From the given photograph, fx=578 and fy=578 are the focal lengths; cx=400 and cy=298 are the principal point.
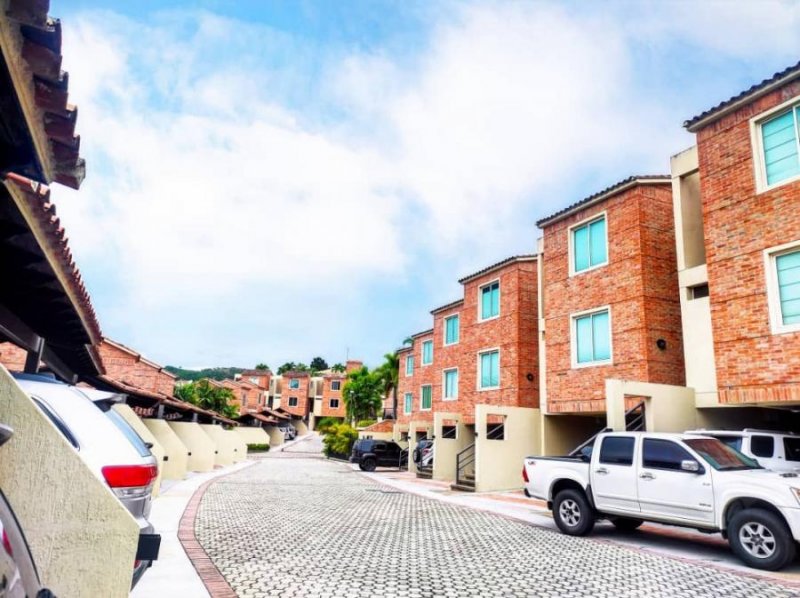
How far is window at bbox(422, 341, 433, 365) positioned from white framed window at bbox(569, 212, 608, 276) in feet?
50.1

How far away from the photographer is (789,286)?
11336 mm

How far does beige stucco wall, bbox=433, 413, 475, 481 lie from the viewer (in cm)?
2303

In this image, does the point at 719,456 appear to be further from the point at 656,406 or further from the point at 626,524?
the point at 656,406

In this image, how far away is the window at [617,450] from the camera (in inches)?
386

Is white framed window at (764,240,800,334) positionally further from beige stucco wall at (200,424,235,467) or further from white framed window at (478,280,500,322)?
beige stucco wall at (200,424,235,467)

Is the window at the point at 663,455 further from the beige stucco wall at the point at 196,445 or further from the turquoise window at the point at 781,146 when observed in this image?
the beige stucco wall at the point at 196,445

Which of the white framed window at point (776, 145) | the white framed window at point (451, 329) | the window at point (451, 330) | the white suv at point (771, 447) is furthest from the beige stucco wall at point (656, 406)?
the window at point (451, 330)

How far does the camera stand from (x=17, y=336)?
28.4ft

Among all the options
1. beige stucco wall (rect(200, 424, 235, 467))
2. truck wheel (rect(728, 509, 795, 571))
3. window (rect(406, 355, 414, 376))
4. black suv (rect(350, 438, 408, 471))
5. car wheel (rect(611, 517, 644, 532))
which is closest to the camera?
truck wheel (rect(728, 509, 795, 571))

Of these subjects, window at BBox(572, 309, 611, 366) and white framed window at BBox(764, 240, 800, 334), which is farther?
window at BBox(572, 309, 611, 366)

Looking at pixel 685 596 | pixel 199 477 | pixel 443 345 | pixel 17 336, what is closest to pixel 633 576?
pixel 685 596

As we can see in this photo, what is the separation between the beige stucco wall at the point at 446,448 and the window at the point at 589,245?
8.85 m

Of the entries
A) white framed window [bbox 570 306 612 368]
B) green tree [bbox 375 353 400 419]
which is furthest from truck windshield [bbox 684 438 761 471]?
green tree [bbox 375 353 400 419]

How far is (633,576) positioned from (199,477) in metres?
16.8
